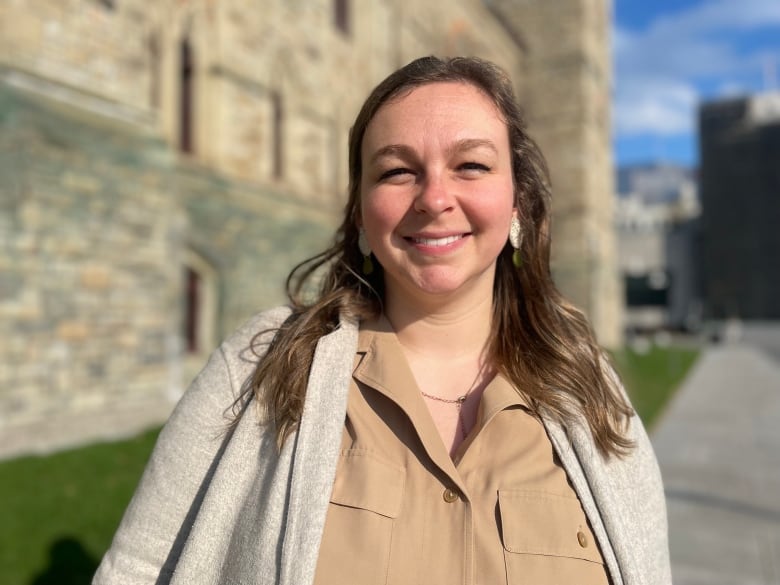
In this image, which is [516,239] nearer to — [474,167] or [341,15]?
[474,167]

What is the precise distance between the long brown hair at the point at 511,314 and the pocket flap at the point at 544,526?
0.59ft

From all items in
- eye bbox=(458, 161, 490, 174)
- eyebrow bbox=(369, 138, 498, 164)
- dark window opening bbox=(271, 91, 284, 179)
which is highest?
dark window opening bbox=(271, 91, 284, 179)

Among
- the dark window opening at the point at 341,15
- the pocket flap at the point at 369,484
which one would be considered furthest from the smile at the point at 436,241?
the dark window opening at the point at 341,15

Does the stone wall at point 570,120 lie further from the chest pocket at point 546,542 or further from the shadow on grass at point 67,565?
the chest pocket at point 546,542

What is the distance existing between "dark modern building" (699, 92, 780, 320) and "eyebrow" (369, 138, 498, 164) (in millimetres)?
51375

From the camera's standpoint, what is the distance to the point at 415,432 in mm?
1307

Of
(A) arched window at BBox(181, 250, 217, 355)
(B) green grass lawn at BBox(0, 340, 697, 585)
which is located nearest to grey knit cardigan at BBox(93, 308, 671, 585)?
(B) green grass lawn at BBox(0, 340, 697, 585)

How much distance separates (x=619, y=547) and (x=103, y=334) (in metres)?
6.33

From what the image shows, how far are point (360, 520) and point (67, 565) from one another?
3.37 m

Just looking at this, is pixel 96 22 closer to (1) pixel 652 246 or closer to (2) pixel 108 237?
(2) pixel 108 237

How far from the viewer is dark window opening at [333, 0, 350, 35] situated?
12.5 metres

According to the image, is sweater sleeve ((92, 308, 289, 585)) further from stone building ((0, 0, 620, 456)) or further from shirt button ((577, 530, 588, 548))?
stone building ((0, 0, 620, 456))

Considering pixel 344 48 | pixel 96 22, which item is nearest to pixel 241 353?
pixel 96 22

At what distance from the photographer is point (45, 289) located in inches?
239
